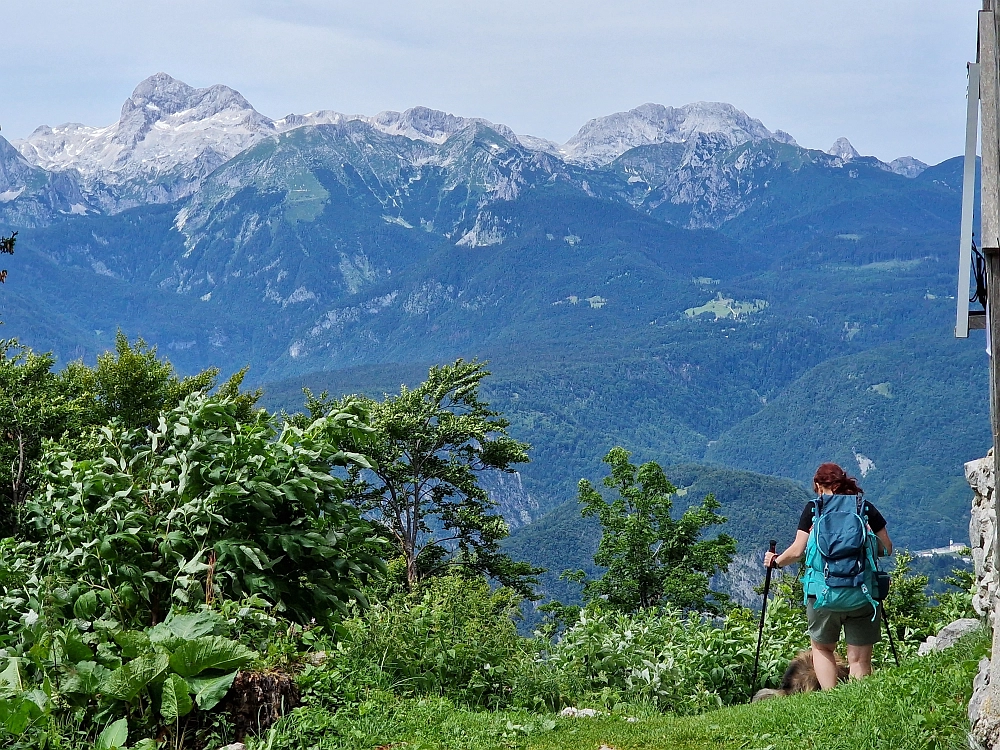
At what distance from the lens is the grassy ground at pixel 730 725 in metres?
5.79

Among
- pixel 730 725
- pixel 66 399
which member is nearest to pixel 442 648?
pixel 730 725

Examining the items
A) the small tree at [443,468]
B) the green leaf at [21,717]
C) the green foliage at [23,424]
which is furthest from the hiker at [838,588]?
the small tree at [443,468]

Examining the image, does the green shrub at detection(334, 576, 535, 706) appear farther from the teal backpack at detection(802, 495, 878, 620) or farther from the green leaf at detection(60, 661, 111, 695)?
the teal backpack at detection(802, 495, 878, 620)

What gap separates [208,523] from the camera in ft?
21.3

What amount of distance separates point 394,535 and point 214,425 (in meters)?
22.3

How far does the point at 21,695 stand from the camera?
5254 millimetres

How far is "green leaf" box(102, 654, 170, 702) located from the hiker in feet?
14.5

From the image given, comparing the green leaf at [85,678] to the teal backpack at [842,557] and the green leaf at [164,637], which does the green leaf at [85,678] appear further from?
the teal backpack at [842,557]

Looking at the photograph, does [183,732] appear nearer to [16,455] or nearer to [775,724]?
[775,724]

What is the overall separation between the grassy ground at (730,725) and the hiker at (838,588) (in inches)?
23.3

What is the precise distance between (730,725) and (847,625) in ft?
4.69

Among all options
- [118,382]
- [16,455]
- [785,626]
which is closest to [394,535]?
[118,382]

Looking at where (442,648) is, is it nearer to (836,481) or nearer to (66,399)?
(836,481)

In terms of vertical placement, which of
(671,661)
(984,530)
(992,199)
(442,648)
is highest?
(992,199)
